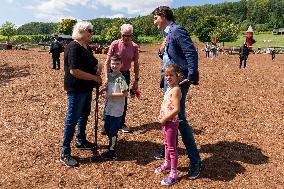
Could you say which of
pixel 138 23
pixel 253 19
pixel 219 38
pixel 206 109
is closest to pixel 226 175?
pixel 206 109

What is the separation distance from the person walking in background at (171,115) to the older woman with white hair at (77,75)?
55.6 inches

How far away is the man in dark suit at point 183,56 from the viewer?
545cm

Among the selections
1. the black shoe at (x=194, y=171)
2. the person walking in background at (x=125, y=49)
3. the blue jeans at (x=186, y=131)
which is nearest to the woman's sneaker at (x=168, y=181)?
the black shoe at (x=194, y=171)

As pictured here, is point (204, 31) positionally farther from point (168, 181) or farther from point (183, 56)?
point (168, 181)

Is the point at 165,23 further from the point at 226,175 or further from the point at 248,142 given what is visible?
the point at 248,142

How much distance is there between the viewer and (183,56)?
18.6 ft

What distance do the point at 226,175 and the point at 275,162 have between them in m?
1.20

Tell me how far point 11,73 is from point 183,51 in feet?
43.6

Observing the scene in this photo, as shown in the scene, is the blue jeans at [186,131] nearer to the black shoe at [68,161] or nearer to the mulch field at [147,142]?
the mulch field at [147,142]

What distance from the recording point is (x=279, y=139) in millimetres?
7855

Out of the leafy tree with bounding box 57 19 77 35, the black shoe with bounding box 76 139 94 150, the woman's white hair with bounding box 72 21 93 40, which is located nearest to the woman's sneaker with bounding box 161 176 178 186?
the black shoe with bounding box 76 139 94 150

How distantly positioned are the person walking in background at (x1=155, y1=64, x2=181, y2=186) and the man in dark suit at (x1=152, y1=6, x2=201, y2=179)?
20 cm

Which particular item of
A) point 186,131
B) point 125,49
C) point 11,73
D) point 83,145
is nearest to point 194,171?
point 186,131

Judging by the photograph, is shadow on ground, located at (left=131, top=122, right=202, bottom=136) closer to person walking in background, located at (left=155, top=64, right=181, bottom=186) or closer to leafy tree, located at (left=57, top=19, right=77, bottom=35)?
person walking in background, located at (left=155, top=64, right=181, bottom=186)
